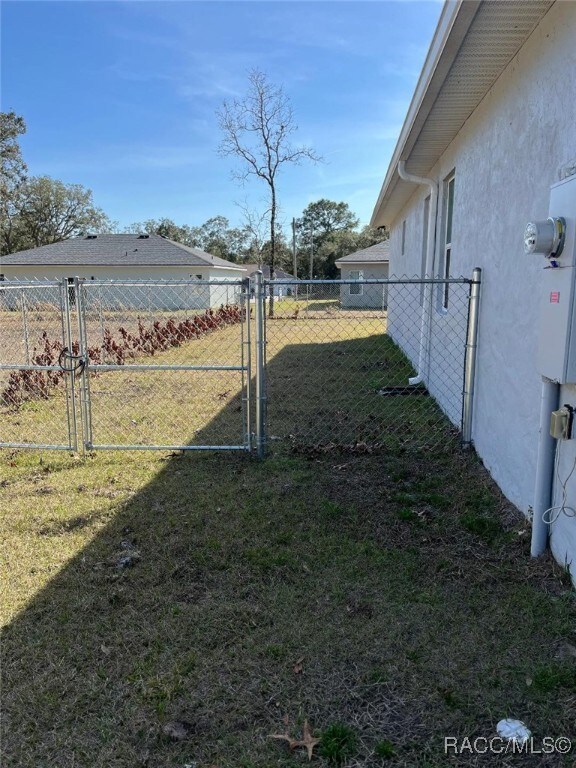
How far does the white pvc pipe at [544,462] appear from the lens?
9.56ft

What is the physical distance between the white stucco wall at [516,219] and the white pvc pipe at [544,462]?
94 millimetres

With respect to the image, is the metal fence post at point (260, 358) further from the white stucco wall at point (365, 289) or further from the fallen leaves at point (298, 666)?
the white stucco wall at point (365, 289)

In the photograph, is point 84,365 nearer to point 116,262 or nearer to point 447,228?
point 447,228

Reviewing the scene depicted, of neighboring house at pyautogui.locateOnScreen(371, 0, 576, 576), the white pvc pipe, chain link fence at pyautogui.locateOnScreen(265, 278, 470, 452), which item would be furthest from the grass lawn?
chain link fence at pyautogui.locateOnScreen(265, 278, 470, 452)

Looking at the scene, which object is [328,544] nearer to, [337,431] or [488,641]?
[488,641]

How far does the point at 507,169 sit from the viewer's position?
3920mm

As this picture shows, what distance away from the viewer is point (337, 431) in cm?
584

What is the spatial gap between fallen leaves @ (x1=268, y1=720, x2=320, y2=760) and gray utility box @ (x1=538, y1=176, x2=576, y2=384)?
194cm

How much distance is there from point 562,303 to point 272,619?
2170 millimetres

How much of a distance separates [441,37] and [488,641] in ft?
12.0

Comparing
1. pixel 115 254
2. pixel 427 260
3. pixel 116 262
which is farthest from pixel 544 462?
pixel 115 254

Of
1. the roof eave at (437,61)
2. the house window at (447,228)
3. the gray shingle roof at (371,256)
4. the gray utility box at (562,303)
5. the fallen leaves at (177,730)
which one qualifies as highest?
the gray shingle roof at (371,256)

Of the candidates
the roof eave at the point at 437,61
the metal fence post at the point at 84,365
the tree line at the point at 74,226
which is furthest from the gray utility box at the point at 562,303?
the tree line at the point at 74,226

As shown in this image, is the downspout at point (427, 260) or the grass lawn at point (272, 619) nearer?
the grass lawn at point (272, 619)
